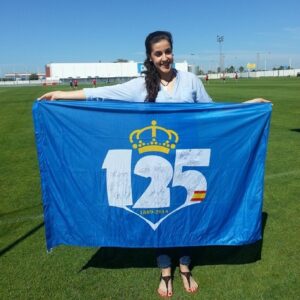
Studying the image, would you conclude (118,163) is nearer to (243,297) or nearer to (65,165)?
(65,165)

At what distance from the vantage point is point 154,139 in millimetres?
3771

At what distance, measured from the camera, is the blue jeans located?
4.03 meters

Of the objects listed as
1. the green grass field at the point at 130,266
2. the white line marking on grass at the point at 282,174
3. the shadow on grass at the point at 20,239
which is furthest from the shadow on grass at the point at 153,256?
the white line marking on grass at the point at 282,174

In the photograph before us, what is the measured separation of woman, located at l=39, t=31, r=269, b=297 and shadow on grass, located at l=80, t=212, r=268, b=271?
0.52m

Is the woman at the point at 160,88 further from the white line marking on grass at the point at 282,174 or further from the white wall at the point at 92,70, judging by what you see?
the white wall at the point at 92,70

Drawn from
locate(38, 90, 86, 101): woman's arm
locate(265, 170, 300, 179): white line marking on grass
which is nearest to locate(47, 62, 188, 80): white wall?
locate(265, 170, 300, 179): white line marking on grass

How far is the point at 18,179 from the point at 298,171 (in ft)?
15.9

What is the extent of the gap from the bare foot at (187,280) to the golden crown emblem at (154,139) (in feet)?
3.59

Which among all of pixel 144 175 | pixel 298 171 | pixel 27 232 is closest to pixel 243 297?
pixel 144 175

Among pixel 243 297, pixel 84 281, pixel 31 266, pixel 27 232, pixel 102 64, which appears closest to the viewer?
pixel 243 297

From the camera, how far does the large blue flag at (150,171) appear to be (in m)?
3.80

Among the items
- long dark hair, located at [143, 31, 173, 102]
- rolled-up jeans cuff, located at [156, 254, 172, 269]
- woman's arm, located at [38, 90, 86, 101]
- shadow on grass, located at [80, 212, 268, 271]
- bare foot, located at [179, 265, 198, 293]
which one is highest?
long dark hair, located at [143, 31, 173, 102]

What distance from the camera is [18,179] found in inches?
314

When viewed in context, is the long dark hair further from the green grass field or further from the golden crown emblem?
the green grass field
